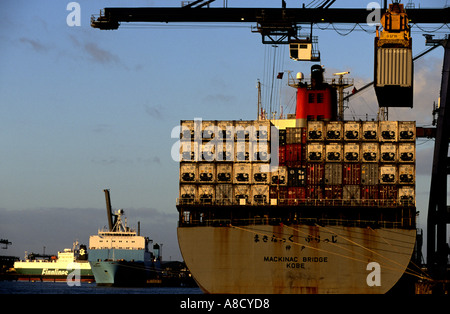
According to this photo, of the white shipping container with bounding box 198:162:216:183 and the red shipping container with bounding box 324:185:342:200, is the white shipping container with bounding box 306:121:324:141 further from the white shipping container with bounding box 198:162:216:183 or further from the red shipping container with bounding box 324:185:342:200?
the white shipping container with bounding box 198:162:216:183

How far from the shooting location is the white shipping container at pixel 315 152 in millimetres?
71875

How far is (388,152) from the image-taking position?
236 feet

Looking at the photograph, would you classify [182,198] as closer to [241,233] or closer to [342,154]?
[241,233]

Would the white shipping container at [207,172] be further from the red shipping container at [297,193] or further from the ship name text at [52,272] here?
the ship name text at [52,272]

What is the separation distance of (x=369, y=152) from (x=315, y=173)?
16.4 ft

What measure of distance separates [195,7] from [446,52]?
25149 millimetres

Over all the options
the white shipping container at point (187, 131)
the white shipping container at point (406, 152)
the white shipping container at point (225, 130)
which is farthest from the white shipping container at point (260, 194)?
the white shipping container at point (406, 152)

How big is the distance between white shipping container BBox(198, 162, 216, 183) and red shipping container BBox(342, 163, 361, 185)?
37.1ft

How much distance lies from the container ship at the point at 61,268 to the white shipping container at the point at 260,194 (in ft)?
373

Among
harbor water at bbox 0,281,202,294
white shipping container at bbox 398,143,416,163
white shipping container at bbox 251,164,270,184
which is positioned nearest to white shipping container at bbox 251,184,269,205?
white shipping container at bbox 251,164,270,184

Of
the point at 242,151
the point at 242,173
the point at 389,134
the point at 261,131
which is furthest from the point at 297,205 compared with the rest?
the point at 389,134

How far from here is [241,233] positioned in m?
71.1

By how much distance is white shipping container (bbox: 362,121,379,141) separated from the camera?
72312mm
